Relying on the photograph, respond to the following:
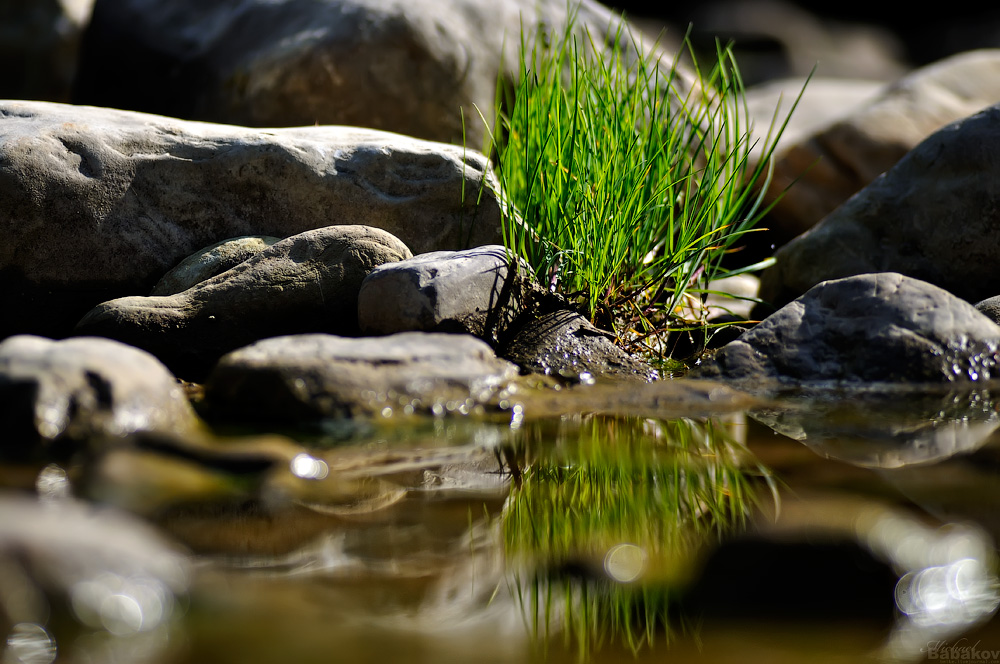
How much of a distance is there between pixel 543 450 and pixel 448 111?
311 cm

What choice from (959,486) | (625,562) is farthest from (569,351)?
(625,562)

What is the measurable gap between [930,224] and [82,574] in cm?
399

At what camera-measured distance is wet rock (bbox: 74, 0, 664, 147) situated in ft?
15.1

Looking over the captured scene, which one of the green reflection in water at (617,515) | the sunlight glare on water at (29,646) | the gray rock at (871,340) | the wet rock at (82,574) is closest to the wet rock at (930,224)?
the gray rock at (871,340)

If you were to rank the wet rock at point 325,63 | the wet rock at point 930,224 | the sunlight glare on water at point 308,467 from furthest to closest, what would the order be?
the wet rock at point 325,63, the wet rock at point 930,224, the sunlight glare on water at point 308,467

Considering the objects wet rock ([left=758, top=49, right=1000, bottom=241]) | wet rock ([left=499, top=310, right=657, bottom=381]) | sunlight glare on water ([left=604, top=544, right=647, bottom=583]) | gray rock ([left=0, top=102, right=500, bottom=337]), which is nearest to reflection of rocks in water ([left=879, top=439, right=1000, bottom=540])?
sunlight glare on water ([left=604, top=544, right=647, bottom=583])

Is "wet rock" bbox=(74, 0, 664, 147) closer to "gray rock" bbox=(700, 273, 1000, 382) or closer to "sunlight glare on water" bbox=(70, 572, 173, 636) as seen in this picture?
"gray rock" bbox=(700, 273, 1000, 382)

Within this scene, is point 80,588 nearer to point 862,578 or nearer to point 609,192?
point 862,578

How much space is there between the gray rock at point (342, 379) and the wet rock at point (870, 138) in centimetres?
377

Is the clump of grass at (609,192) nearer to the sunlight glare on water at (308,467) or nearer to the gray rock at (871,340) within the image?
the gray rock at (871,340)

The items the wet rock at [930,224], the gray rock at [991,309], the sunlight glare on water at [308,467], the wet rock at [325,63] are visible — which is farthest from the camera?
the wet rock at [325,63]

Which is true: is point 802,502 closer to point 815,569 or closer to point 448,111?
point 815,569

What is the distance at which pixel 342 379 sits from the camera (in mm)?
2340

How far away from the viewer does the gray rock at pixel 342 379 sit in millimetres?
2311
